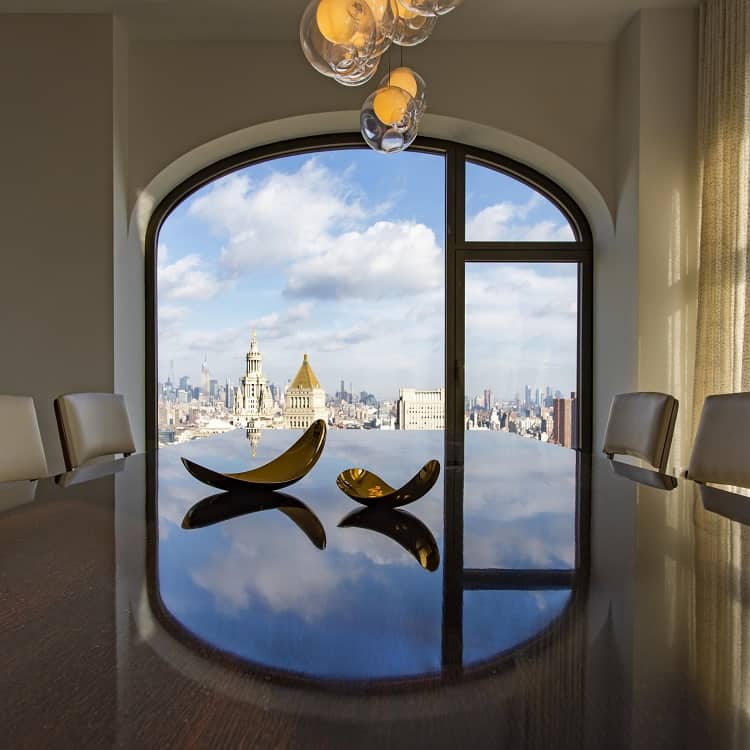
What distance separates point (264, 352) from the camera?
13.3 feet

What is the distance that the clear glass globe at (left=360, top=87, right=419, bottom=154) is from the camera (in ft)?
6.19

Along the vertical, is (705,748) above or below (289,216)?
below

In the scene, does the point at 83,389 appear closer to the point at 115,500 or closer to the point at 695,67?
the point at 115,500

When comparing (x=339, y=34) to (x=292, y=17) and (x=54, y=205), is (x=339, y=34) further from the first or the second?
(x=54, y=205)

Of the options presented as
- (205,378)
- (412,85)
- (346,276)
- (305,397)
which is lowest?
(305,397)

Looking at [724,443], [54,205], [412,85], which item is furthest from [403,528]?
[54,205]

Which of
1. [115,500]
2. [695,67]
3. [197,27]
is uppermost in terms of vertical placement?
[197,27]

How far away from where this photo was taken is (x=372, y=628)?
361 millimetres

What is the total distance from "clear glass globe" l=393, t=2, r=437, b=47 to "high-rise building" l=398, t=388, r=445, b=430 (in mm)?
2414

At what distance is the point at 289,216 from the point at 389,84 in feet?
6.91

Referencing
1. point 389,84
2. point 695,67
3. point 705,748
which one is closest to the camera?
point 705,748

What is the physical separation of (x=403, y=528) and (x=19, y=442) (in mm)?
1194

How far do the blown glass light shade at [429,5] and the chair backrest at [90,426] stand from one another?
1296 mm

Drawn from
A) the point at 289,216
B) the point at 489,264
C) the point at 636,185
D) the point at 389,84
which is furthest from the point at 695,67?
the point at 289,216
